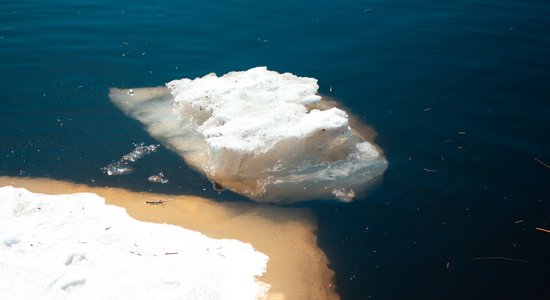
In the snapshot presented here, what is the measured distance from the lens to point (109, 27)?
27.4 ft

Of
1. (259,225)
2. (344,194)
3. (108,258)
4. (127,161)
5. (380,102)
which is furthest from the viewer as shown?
(380,102)

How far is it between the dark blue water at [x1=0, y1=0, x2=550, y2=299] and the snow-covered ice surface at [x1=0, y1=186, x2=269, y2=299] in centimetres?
66

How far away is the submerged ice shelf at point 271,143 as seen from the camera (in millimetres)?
5008

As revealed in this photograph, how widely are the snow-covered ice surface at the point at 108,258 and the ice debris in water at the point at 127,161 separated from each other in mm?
623

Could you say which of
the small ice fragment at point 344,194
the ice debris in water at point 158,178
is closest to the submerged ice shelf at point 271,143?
the small ice fragment at point 344,194

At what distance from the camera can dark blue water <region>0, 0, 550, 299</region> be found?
4.34 meters

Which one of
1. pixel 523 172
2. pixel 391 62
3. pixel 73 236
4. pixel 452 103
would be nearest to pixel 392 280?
pixel 523 172

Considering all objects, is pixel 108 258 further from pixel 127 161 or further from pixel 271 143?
pixel 271 143

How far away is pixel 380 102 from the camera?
21.0 ft

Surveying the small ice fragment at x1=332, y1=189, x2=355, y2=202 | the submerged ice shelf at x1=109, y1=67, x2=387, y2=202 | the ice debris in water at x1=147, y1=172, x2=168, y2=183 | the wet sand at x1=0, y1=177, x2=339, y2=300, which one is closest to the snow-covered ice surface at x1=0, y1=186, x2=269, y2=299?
the wet sand at x1=0, y1=177, x2=339, y2=300

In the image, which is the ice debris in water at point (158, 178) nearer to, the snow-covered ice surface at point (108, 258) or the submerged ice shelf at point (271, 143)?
the submerged ice shelf at point (271, 143)

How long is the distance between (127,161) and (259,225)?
1609 mm

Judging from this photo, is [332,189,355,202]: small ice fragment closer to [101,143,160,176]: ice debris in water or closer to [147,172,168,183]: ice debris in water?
[147,172,168,183]: ice debris in water

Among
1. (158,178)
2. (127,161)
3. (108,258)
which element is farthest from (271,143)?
(108,258)
